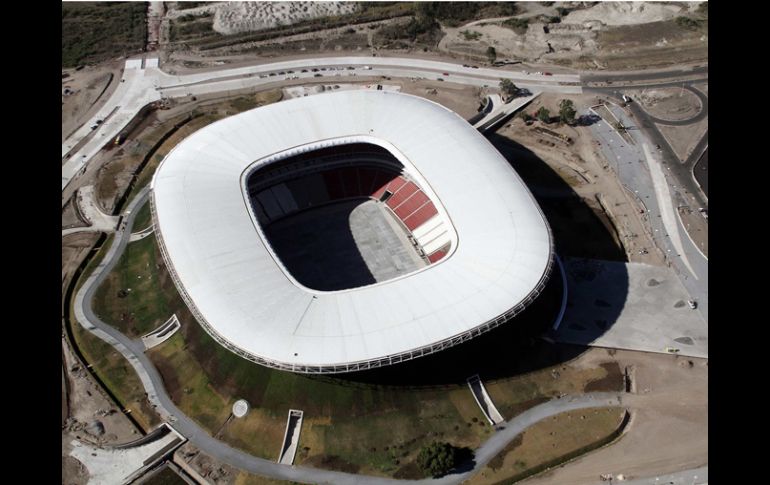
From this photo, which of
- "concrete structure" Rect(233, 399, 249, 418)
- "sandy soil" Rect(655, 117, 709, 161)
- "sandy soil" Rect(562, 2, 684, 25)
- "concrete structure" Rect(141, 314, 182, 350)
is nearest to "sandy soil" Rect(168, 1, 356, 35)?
"sandy soil" Rect(562, 2, 684, 25)

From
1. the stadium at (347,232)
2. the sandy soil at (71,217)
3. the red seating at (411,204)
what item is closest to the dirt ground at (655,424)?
the stadium at (347,232)

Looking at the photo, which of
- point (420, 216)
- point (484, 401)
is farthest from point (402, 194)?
point (484, 401)

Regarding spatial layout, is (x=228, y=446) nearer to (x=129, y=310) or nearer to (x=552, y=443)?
(x=129, y=310)

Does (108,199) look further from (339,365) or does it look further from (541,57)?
(541,57)

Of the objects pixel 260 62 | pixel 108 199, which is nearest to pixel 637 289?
pixel 108 199

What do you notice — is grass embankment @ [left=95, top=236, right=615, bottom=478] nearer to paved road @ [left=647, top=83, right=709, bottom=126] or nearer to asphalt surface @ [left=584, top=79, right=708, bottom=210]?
asphalt surface @ [left=584, top=79, right=708, bottom=210]

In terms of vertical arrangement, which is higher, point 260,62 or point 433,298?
point 260,62
